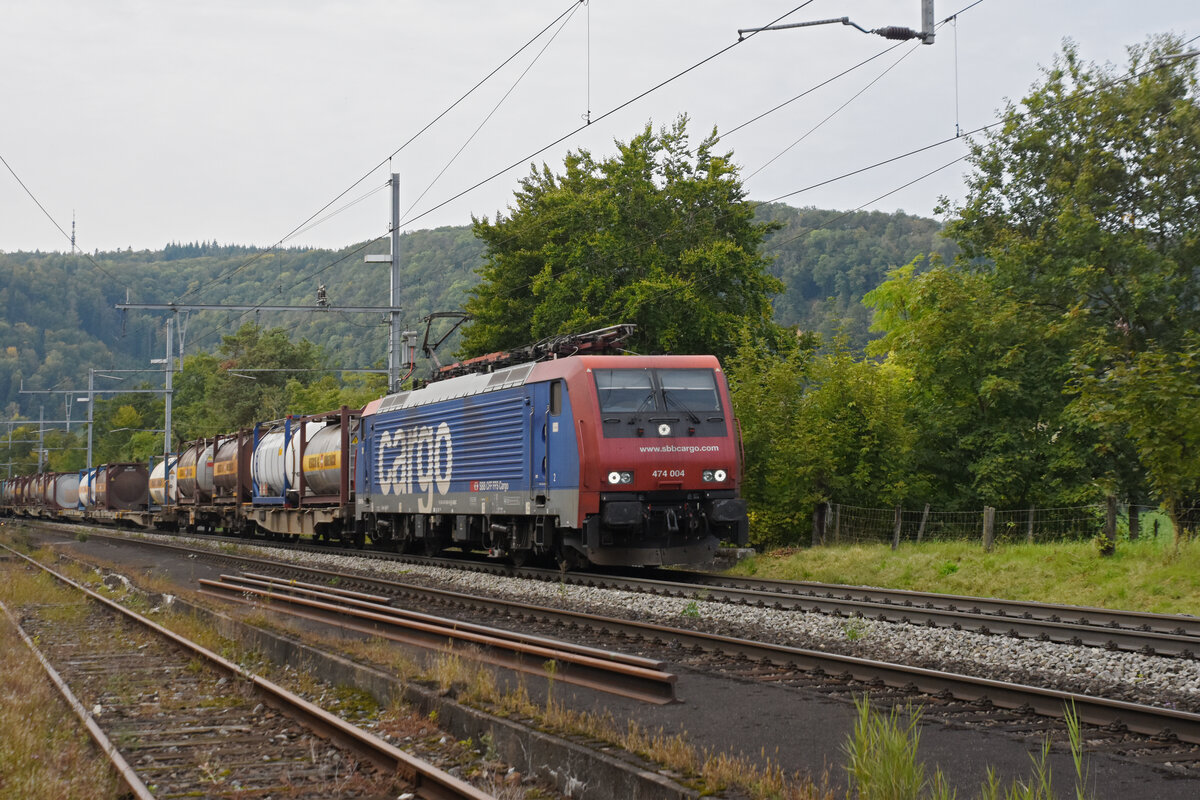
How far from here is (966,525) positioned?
25.0m

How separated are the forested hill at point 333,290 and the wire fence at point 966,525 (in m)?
4.24

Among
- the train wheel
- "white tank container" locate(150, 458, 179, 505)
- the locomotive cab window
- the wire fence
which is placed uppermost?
the locomotive cab window

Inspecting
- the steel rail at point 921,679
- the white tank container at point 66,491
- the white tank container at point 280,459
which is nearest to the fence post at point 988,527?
the steel rail at point 921,679

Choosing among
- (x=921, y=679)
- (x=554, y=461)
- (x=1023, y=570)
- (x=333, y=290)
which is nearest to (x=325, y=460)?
(x=554, y=461)

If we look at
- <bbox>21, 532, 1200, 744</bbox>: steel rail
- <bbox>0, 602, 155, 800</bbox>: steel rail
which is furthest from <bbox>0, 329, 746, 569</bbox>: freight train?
<bbox>0, 602, 155, 800</bbox>: steel rail

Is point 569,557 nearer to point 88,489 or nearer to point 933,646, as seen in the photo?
point 933,646

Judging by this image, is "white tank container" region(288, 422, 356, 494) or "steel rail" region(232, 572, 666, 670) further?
"white tank container" region(288, 422, 356, 494)

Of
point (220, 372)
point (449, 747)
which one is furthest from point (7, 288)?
point (449, 747)

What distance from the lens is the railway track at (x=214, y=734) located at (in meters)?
7.05

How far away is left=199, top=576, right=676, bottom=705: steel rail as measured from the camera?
8977 mm

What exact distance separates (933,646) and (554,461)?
8.25 metres

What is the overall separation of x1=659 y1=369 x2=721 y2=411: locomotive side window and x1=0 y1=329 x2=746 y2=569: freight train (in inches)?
0.9

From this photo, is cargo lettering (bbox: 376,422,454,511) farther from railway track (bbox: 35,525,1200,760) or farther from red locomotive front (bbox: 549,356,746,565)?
railway track (bbox: 35,525,1200,760)

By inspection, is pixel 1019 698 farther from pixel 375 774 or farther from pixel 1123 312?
pixel 1123 312
